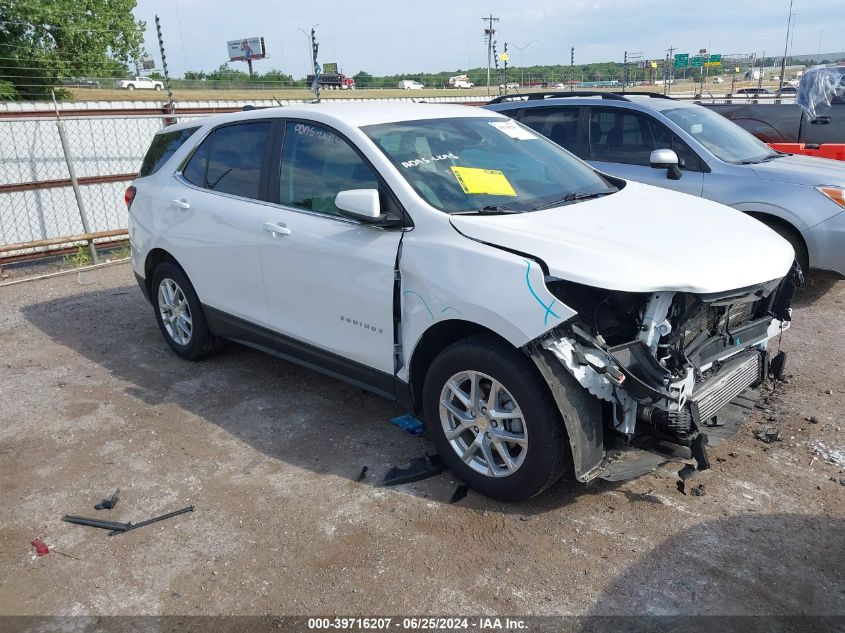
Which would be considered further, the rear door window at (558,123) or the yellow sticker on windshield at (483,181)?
the rear door window at (558,123)

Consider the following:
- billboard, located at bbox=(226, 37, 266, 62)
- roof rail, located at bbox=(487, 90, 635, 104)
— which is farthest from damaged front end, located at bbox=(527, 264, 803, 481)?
billboard, located at bbox=(226, 37, 266, 62)

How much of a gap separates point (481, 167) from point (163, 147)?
3.09 metres

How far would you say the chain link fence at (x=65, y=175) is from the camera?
947 cm

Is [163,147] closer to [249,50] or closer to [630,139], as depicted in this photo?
[630,139]

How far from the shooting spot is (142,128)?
432 inches

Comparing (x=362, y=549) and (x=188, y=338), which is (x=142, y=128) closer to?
(x=188, y=338)

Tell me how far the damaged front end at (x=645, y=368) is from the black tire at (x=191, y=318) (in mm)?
3147

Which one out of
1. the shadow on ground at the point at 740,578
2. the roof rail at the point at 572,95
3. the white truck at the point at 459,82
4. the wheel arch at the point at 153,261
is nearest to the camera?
the shadow on ground at the point at 740,578

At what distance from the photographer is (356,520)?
3.44m

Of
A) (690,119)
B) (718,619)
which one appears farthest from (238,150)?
(690,119)

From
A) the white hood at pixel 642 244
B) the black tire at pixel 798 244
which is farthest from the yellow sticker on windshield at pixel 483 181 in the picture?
the black tire at pixel 798 244

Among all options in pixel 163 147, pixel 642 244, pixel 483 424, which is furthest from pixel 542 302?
pixel 163 147

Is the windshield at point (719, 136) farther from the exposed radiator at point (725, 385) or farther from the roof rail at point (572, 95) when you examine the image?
the exposed radiator at point (725, 385)

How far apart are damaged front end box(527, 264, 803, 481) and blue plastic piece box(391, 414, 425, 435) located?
1.24m
